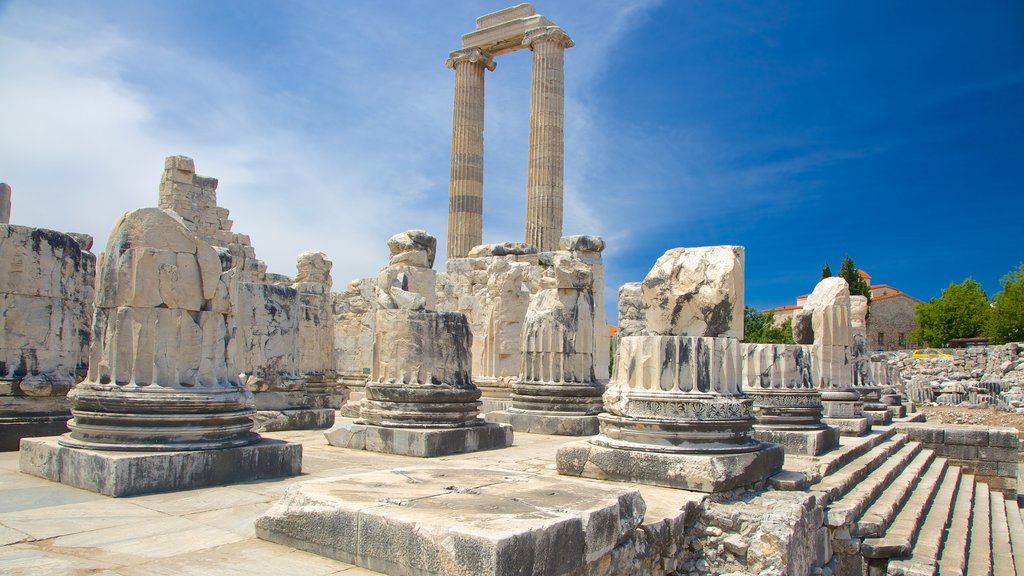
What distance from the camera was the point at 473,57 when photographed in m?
24.4

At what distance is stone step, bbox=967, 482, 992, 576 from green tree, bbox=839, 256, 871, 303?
133ft

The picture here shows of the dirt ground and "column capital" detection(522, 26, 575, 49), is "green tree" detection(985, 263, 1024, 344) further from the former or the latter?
"column capital" detection(522, 26, 575, 49)

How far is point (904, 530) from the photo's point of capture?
213 inches

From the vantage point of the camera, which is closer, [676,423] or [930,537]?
[676,423]

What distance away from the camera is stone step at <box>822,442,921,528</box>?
486cm

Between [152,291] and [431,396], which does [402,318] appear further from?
[152,291]

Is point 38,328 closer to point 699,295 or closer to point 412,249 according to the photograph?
point 412,249

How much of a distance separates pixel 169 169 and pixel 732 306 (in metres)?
16.5

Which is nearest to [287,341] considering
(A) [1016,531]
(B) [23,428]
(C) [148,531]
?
(B) [23,428]

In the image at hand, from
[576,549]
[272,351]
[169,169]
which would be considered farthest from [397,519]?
[169,169]

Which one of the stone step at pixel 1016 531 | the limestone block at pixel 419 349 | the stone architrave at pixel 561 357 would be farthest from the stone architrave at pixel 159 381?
the stone step at pixel 1016 531

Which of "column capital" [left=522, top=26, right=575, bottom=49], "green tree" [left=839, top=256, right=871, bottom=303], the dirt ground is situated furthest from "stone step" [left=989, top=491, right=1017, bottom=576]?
"green tree" [left=839, top=256, right=871, bottom=303]

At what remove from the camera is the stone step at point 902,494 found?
16.4 ft

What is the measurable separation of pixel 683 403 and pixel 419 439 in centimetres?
272
